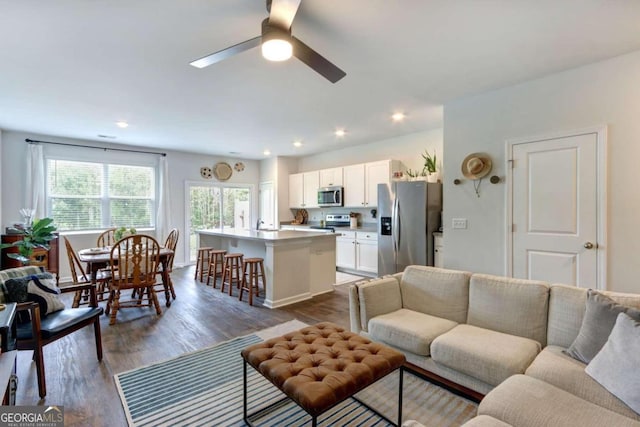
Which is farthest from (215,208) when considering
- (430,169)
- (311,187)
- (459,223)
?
(459,223)

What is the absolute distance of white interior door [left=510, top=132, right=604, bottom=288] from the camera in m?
2.84

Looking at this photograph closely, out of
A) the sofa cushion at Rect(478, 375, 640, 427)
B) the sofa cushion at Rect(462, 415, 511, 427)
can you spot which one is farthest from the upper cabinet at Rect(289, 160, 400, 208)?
the sofa cushion at Rect(462, 415, 511, 427)

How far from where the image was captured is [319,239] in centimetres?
448

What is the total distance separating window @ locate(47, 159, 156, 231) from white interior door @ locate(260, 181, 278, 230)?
247 cm

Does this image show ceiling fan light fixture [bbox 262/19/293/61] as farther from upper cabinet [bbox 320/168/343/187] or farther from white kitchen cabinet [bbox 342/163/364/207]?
upper cabinet [bbox 320/168/343/187]

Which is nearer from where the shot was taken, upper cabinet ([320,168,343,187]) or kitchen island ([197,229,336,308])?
kitchen island ([197,229,336,308])

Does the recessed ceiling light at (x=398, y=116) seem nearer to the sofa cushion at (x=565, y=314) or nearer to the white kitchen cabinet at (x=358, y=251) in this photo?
the white kitchen cabinet at (x=358, y=251)

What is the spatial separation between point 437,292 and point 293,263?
2.08m

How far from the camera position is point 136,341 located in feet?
9.48

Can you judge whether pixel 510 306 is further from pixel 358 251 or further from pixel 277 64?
pixel 358 251

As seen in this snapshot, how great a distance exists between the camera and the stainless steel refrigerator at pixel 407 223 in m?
4.42

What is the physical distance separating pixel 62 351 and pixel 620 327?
392cm

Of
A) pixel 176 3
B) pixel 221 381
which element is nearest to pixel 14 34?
pixel 176 3

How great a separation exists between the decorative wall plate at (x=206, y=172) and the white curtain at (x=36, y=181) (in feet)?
8.84
